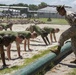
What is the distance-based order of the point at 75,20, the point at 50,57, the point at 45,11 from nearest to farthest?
the point at 75,20 → the point at 50,57 → the point at 45,11

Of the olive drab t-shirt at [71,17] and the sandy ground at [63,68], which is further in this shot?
the sandy ground at [63,68]

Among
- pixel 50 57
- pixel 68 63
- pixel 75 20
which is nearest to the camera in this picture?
pixel 75 20

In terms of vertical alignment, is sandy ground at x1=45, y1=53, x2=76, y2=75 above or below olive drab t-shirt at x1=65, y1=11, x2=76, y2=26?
below

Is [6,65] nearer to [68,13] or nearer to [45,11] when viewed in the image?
[68,13]

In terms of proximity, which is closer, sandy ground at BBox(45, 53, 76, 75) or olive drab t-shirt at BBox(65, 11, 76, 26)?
olive drab t-shirt at BBox(65, 11, 76, 26)

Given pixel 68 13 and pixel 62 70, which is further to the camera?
pixel 62 70

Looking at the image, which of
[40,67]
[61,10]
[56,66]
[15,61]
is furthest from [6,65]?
[61,10]

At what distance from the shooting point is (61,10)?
992 centimetres

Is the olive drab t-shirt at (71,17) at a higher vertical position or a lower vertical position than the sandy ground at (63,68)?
higher

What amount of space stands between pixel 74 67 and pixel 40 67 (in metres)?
3.01

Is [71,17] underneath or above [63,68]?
above

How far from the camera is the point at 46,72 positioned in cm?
1159

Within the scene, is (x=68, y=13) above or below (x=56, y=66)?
above

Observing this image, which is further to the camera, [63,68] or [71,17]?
[63,68]
